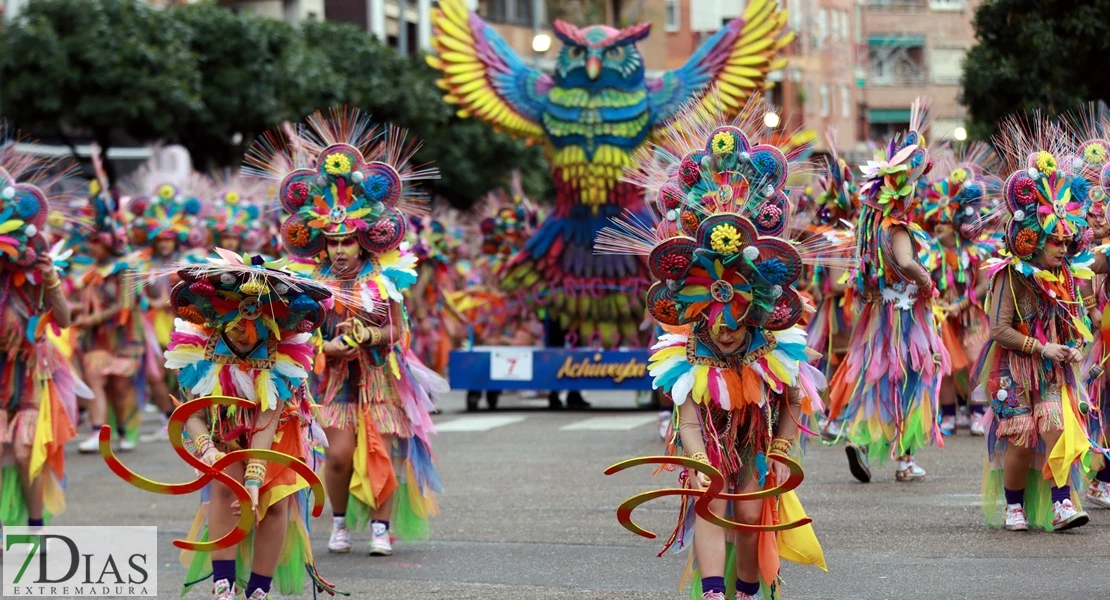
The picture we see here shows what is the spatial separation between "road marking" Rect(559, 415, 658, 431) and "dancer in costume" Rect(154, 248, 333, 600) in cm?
924

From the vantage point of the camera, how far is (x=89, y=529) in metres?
10.9

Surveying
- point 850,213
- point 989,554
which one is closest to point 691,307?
point 989,554

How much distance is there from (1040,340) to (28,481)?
5.60m

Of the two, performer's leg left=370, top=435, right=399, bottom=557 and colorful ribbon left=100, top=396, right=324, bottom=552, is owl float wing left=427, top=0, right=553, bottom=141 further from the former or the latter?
colorful ribbon left=100, top=396, right=324, bottom=552

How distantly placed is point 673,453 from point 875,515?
3538 mm

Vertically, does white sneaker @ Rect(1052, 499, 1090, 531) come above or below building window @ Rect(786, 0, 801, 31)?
below

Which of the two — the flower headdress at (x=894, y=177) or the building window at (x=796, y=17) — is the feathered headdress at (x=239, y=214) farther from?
the building window at (x=796, y=17)

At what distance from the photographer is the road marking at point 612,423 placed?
16797 mm

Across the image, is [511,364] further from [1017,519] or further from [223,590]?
[223,590]

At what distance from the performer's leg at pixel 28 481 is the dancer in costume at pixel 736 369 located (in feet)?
14.3

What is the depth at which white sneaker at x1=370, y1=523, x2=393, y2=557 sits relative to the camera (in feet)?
32.0

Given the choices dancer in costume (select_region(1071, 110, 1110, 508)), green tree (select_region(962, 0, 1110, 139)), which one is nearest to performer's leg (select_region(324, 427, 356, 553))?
dancer in costume (select_region(1071, 110, 1110, 508))

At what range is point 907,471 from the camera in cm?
1187

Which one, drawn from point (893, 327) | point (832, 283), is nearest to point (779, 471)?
point (893, 327)
